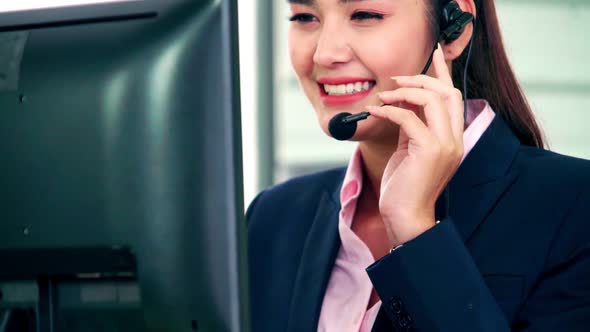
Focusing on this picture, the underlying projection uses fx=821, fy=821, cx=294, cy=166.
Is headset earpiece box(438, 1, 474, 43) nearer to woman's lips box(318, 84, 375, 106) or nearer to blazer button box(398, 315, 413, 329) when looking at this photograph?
woman's lips box(318, 84, 375, 106)

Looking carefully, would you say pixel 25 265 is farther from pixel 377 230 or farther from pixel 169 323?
pixel 377 230

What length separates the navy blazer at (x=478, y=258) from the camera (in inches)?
42.6

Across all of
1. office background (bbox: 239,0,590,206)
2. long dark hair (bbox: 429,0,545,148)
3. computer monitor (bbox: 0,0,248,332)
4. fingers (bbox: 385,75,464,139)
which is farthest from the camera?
office background (bbox: 239,0,590,206)

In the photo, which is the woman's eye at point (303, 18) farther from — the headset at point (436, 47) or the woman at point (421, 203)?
the headset at point (436, 47)

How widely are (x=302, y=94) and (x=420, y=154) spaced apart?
2033 mm

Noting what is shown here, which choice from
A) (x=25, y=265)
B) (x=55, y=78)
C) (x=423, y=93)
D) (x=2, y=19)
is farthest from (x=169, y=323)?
(x=423, y=93)

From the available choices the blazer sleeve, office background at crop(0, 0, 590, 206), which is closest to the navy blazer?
the blazer sleeve

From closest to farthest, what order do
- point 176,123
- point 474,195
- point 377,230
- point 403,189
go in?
point 176,123 → point 403,189 → point 474,195 → point 377,230

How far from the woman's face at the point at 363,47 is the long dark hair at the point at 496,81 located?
139 millimetres

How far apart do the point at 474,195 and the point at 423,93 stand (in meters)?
0.19

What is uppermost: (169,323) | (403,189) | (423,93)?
(423,93)

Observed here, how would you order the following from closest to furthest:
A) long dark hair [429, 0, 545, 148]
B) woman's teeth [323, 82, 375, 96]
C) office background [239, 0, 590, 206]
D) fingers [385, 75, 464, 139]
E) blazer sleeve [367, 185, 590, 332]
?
blazer sleeve [367, 185, 590, 332] → fingers [385, 75, 464, 139] → woman's teeth [323, 82, 375, 96] → long dark hair [429, 0, 545, 148] → office background [239, 0, 590, 206]

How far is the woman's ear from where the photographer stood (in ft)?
4.40

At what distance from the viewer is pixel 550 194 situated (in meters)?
1.22
